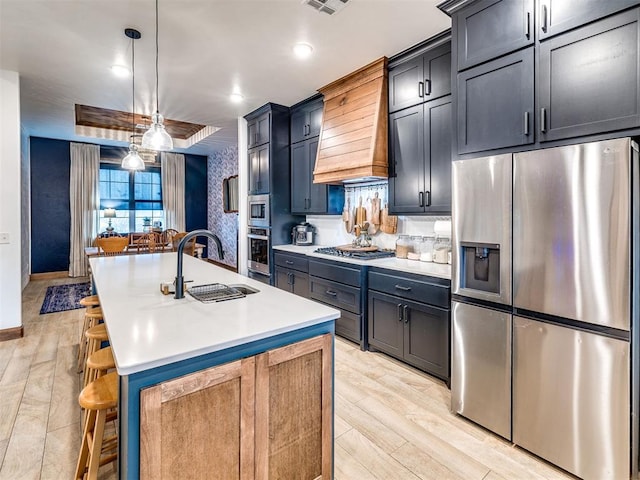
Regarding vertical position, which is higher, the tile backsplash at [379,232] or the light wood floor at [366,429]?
the tile backsplash at [379,232]

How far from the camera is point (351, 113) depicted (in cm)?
356

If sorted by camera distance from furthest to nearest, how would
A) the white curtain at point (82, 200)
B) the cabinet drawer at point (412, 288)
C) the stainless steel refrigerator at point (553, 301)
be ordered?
the white curtain at point (82, 200)
the cabinet drawer at point (412, 288)
the stainless steel refrigerator at point (553, 301)

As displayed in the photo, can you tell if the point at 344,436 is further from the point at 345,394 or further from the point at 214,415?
the point at 214,415

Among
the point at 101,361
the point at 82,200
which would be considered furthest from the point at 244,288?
the point at 82,200

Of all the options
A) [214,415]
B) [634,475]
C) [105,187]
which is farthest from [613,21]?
[105,187]

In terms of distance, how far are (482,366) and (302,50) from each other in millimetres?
2832

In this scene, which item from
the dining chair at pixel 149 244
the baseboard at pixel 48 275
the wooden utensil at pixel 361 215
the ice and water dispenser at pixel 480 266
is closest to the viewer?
the ice and water dispenser at pixel 480 266

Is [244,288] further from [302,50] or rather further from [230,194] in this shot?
[230,194]

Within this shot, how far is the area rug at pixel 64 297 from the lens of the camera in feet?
15.5

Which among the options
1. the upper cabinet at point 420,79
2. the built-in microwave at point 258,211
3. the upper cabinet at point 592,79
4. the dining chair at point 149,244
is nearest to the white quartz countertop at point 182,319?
the upper cabinet at point 592,79

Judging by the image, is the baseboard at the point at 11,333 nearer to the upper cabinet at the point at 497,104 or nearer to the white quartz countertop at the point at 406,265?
the white quartz countertop at the point at 406,265

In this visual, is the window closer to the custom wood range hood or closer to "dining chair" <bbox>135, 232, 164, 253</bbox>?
"dining chair" <bbox>135, 232, 164, 253</bbox>

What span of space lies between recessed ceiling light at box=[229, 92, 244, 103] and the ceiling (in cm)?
8

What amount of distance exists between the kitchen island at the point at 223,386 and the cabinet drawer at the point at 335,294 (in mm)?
1662
